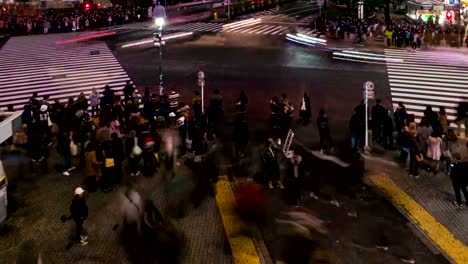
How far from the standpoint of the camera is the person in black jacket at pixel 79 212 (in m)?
11.8

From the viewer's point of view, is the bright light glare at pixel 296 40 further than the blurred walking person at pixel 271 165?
Yes

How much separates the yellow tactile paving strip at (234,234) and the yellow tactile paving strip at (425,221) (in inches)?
160

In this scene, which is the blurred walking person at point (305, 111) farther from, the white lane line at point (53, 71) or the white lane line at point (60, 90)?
the white lane line at point (53, 71)

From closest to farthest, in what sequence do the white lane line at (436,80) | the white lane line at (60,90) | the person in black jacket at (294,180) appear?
1. the person in black jacket at (294,180)
2. the white lane line at (60,90)
3. the white lane line at (436,80)

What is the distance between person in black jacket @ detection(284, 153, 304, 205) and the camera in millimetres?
13953

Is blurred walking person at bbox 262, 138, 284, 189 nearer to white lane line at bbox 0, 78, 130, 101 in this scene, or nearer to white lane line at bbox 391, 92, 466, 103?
white lane line at bbox 391, 92, 466, 103

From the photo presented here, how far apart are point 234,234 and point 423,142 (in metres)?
7.50

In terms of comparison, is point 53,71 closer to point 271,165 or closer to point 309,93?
point 309,93

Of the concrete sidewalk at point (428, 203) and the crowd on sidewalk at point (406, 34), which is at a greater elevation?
the crowd on sidewalk at point (406, 34)

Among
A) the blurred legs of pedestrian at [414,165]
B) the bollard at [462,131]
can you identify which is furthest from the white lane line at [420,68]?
the blurred legs of pedestrian at [414,165]

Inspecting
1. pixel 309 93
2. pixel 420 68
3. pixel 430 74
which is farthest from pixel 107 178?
pixel 420 68

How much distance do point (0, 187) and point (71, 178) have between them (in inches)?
145

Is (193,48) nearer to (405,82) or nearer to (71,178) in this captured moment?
(405,82)

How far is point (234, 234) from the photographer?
481 inches
